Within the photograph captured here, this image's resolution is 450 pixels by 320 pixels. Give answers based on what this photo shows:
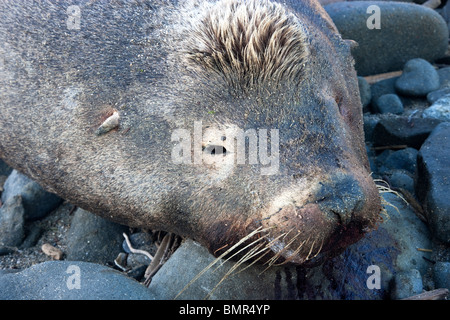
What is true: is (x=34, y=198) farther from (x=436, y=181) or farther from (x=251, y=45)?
(x=436, y=181)

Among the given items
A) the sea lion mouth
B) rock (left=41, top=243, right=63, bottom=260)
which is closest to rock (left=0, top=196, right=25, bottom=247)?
rock (left=41, top=243, right=63, bottom=260)

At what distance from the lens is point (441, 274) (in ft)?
10.1

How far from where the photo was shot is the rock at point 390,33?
17.4 ft

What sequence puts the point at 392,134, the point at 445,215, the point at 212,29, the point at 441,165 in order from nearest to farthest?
the point at 212,29 < the point at 445,215 < the point at 441,165 < the point at 392,134

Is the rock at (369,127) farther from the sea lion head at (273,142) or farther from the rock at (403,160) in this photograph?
the sea lion head at (273,142)

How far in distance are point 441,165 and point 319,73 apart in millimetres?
1257

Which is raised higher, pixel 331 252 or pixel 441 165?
pixel 331 252

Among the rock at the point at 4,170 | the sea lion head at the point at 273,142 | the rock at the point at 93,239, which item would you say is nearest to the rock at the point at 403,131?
the sea lion head at the point at 273,142

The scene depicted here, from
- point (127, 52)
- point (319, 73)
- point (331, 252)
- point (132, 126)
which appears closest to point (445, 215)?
point (331, 252)

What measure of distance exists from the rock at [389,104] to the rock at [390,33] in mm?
699

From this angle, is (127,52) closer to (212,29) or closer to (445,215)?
(212,29)

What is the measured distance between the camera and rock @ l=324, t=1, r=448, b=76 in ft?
17.4

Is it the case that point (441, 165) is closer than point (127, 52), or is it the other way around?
point (127, 52)
